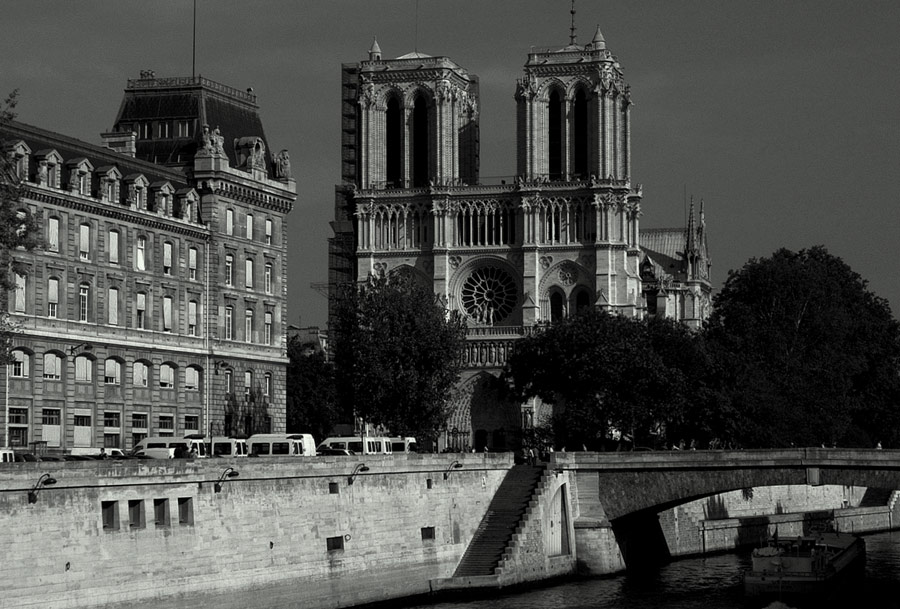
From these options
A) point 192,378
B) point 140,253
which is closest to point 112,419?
point 192,378

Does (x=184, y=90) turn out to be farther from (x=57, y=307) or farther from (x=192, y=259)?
(x=57, y=307)

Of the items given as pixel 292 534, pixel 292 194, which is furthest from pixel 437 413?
pixel 292 534

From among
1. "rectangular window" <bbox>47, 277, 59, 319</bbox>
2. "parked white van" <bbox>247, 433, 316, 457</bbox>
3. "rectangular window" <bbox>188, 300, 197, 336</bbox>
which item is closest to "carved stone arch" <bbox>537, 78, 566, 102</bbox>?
"rectangular window" <bbox>188, 300, 197, 336</bbox>

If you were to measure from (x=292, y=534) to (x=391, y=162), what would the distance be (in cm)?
11207

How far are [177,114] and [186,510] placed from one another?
164 feet

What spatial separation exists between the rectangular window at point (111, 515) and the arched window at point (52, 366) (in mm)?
33078

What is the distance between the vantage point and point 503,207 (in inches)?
6865

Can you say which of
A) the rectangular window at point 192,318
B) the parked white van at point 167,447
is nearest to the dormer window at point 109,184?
the rectangular window at point 192,318

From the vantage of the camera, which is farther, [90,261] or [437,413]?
[437,413]

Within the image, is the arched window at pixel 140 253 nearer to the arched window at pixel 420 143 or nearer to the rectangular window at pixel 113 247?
the rectangular window at pixel 113 247

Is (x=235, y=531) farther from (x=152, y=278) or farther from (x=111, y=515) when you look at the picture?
(x=152, y=278)

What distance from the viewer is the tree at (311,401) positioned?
482ft

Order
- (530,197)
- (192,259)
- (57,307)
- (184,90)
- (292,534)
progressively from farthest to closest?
(530,197)
(184,90)
(192,259)
(57,307)
(292,534)

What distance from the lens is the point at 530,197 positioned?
564 ft
